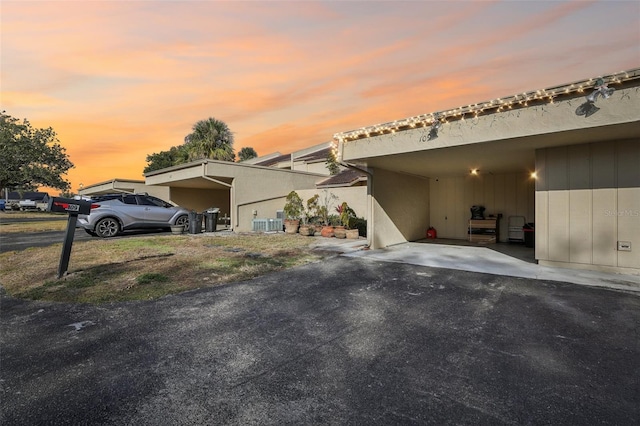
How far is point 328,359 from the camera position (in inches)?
96.1

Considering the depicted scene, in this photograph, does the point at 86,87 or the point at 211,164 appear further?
the point at 211,164

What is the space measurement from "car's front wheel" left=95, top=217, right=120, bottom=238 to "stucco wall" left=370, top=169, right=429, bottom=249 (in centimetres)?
990

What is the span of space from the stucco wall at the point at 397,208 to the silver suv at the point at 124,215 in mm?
8836

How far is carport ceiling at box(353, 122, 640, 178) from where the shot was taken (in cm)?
505

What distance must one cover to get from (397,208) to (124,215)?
10482mm

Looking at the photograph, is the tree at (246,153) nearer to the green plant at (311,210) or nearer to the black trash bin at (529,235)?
the green plant at (311,210)

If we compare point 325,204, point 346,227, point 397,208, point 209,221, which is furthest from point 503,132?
point 209,221

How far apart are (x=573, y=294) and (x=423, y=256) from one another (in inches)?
130

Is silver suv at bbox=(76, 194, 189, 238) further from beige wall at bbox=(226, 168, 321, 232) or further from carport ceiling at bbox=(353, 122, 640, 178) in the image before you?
carport ceiling at bbox=(353, 122, 640, 178)

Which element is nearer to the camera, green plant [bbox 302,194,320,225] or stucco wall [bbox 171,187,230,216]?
green plant [bbox 302,194,320,225]

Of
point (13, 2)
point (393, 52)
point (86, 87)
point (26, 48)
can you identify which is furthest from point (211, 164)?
point (393, 52)

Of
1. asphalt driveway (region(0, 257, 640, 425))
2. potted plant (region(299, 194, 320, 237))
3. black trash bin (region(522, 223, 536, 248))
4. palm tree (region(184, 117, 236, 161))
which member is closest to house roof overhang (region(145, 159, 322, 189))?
potted plant (region(299, 194, 320, 237))

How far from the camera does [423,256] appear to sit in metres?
7.23

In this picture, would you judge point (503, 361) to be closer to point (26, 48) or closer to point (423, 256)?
point (423, 256)
